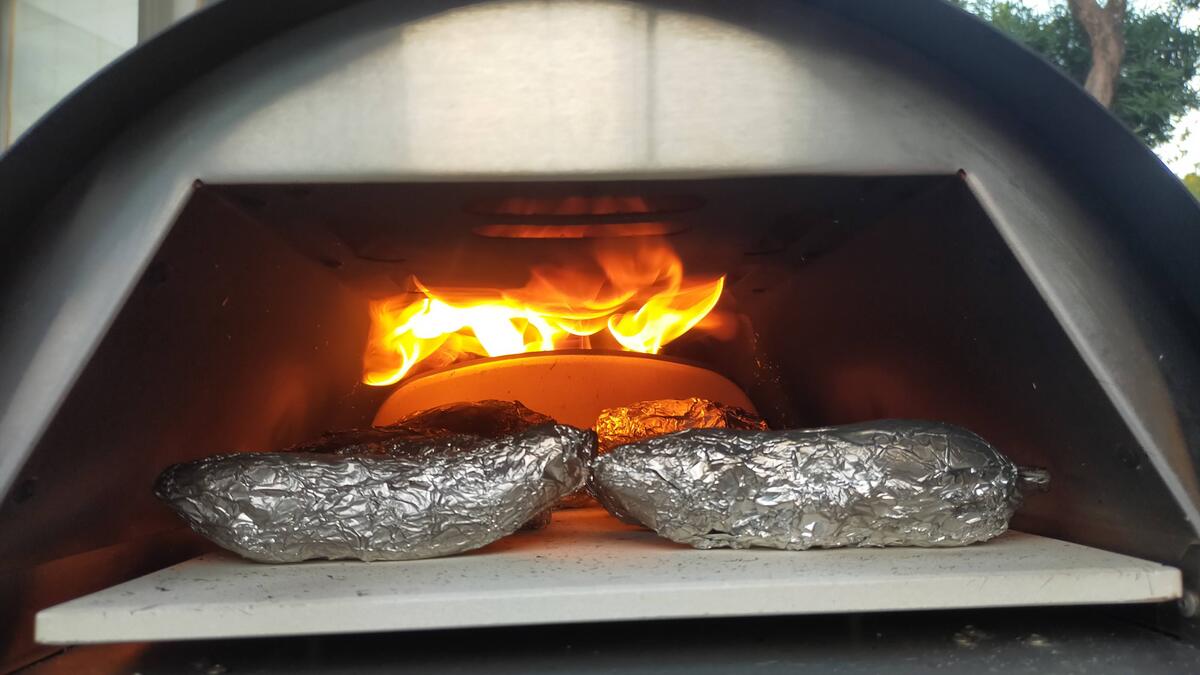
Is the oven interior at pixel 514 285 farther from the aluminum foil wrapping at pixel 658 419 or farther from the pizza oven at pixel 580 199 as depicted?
the aluminum foil wrapping at pixel 658 419

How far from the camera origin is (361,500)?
849mm

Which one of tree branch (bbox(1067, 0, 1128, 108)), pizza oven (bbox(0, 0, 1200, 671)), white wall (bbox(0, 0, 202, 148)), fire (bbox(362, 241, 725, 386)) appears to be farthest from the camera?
tree branch (bbox(1067, 0, 1128, 108))

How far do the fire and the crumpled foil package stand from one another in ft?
1.22

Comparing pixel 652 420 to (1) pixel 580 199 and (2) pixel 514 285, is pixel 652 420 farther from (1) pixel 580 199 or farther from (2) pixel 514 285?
(1) pixel 580 199

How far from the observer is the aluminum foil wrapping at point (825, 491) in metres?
0.85

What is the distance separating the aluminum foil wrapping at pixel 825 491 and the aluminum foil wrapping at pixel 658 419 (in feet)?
1.24

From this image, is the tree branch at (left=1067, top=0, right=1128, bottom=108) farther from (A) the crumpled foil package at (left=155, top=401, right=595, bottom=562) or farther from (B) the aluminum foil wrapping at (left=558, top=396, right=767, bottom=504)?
(A) the crumpled foil package at (left=155, top=401, right=595, bottom=562)

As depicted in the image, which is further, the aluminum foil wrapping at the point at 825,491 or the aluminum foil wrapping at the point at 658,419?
the aluminum foil wrapping at the point at 658,419

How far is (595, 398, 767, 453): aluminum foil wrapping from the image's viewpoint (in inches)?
50.0

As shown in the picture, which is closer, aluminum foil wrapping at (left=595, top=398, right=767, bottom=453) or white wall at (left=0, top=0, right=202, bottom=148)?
aluminum foil wrapping at (left=595, top=398, right=767, bottom=453)

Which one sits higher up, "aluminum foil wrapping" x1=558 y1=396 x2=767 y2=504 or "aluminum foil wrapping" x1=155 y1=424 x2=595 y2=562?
"aluminum foil wrapping" x1=558 y1=396 x2=767 y2=504

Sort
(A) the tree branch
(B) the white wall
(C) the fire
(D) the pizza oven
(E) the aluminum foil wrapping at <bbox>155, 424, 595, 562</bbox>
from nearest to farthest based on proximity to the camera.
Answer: (D) the pizza oven → (E) the aluminum foil wrapping at <bbox>155, 424, 595, 562</bbox> → (C) the fire → (B) the white wall → (A) the tree branch

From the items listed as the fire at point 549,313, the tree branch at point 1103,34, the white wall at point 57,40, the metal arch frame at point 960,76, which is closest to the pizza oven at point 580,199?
the metal arch frame at point 960,76

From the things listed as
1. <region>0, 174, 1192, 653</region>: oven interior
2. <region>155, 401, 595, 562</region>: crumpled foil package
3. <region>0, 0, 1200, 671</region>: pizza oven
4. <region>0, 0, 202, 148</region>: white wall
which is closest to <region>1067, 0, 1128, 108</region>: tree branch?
<region>0, 174, 1192, 653</region>: oven interior
